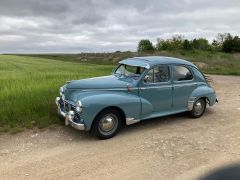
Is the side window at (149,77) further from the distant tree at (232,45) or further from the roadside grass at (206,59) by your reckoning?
the distant tree at (232,45)

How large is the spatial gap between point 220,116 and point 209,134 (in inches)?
75.0

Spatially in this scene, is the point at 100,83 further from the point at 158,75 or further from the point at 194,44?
the point at 194,44

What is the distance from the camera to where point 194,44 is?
6181 cm

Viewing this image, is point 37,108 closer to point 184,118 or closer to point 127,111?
point 127,111

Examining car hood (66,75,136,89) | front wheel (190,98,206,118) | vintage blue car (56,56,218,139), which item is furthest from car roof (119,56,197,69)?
front wheel (190,98,206,118)

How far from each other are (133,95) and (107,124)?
97 cm

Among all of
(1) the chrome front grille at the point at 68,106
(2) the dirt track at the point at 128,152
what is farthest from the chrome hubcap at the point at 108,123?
(1) the chrome front grille at the point at 68,106

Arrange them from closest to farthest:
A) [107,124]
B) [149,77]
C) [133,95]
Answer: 1. [107,124]
2. [133,95]
3. [149,77]

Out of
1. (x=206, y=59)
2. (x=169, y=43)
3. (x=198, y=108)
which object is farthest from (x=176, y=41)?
(x=198, y=108)

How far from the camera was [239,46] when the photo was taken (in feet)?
179

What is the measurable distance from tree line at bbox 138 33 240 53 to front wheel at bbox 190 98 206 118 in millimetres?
47775

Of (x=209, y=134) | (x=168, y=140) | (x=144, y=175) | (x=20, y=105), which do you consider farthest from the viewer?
(x=20, y=105)

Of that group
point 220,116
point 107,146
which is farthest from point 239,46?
point 107,146

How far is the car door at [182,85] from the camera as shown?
8172 millimetres
